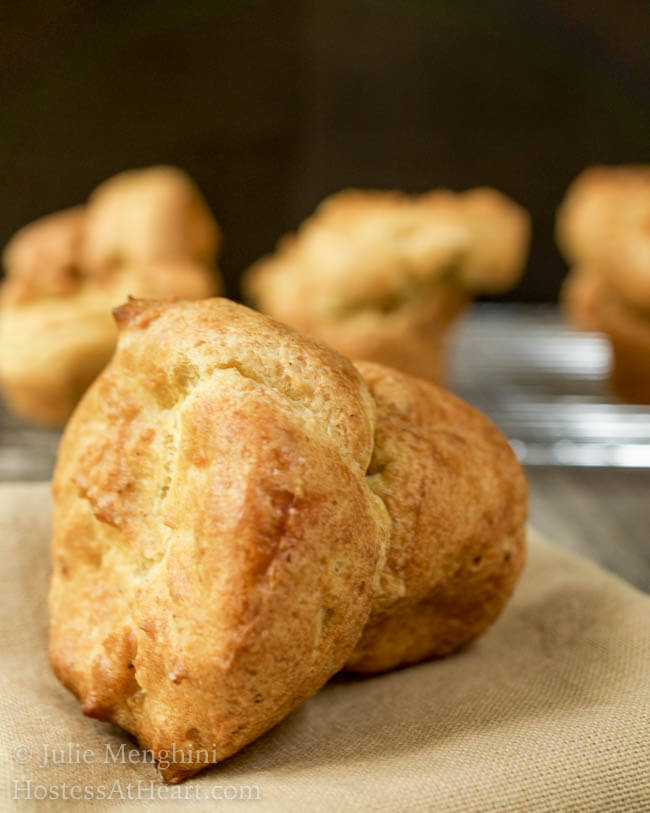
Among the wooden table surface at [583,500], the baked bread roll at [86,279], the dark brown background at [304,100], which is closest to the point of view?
the wooden table surface at [583,500]

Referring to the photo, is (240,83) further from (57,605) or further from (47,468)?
(57,605)

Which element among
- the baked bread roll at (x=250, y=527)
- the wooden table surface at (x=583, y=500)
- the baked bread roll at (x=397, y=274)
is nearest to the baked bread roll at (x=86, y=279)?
the wooden table surface at (x=583, y=500)

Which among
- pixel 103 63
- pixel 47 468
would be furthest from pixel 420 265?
pixel 103 63

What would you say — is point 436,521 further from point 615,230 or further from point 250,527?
point 615,230

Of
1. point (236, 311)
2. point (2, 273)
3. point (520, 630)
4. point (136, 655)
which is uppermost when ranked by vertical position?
point (236, 311)

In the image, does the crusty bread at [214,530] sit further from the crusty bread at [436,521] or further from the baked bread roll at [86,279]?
the baked bread roll at [86,279]
